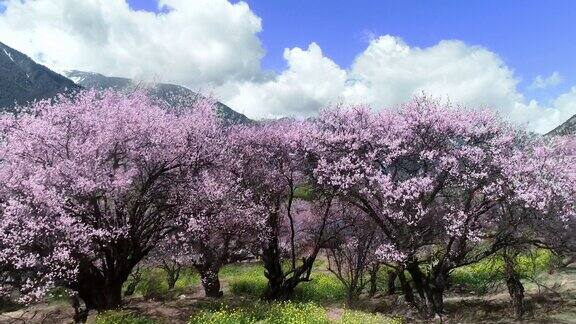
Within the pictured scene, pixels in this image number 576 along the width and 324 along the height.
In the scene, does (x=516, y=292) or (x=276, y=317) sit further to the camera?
(x=516, y=292)

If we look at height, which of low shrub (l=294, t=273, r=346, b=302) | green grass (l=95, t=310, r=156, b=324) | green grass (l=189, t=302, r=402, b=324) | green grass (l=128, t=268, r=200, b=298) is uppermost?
green grass (l=95, t=310, r=156, b=324)

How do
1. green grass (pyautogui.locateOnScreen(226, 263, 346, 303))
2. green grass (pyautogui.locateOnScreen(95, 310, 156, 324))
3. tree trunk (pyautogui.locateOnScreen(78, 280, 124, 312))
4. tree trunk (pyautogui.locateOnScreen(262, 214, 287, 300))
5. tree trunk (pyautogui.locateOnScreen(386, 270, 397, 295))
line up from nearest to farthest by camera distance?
1. green grass (pyautogui.locateOnScreen(95, 310, 156, 324))
2. tree trunk (pyautogui.locateOnScreen(78, 280, 124, 312))
3. tree trunk (pyautogui.locateOnScreen(262, 214, 287, 300))
4. tree trunk (pyautogui.locateOnScreen(386, 270, 397, 295))
5. green grass (pyautogui.locateOnScreen(226, 263, 346, 303))

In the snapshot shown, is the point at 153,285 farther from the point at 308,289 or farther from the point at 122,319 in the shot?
the point at 122,319

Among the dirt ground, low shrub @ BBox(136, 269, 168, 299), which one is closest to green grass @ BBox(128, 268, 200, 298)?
low shrub @ BBox(136, 269, 168, 299)

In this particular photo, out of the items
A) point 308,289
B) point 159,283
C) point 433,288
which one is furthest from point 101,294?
point 308,289

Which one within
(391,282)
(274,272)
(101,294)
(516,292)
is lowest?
(391,282)

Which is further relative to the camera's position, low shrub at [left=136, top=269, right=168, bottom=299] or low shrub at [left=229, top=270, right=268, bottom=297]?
low shrub at [left=229, top=270, right=268, bottom=297]

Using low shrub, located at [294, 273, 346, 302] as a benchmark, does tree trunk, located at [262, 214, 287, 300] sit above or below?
above

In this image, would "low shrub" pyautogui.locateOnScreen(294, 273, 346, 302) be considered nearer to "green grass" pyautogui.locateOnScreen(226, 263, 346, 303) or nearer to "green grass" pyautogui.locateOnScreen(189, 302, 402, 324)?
"green grass" pyautogui.locateOnScreen(226, 263, 346, 303)

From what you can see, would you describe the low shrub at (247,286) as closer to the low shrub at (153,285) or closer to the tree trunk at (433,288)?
the low shrub at (153,285)

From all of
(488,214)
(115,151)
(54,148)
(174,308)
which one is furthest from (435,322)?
(54,148)

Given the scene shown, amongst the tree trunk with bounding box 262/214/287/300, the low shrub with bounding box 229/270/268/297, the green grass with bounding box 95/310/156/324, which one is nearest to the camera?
the green grass with bounding box 95/310/156/324

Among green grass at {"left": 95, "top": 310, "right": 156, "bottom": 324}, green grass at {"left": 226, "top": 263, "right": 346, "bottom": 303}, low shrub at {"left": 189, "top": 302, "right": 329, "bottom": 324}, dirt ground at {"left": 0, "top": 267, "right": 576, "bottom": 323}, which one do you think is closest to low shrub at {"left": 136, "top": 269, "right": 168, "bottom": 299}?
green grass at {"left": 226, "top": 263, "right": 346, "bottom": 303}

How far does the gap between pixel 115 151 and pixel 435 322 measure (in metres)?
17.3
